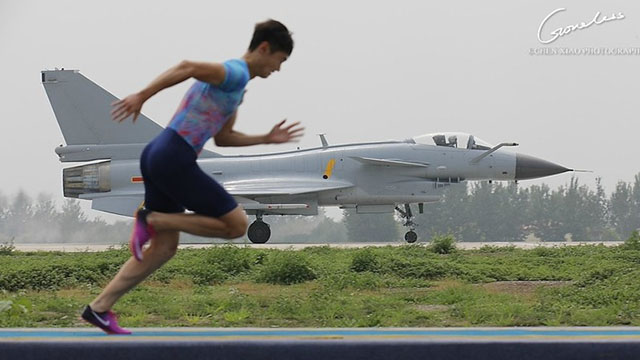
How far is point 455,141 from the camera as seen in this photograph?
24.3 m

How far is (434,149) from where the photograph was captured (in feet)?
79.4

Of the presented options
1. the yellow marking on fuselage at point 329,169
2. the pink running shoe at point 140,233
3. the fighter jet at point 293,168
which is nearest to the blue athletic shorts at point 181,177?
the pink running shoe at point 140,233

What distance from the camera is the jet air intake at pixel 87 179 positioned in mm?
24844

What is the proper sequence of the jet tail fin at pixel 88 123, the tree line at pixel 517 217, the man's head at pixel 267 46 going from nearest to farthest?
the man's head at pixel 267 46
the jet tail fin at pixel 88 123
the tree line at pixel 517 217

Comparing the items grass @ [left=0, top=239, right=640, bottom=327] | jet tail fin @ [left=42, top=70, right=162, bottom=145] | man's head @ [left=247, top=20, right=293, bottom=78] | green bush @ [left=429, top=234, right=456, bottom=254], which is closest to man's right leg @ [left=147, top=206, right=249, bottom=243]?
man's head @ [left=247, top=20, right=293, bottom=78]

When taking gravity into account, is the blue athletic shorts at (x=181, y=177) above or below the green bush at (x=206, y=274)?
above

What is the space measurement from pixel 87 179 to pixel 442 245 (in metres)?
10.4

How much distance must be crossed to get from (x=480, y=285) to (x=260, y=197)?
1218 centimetres

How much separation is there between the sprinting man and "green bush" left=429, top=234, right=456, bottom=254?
47.4 ft

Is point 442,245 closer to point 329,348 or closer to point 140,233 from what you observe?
point 140,233

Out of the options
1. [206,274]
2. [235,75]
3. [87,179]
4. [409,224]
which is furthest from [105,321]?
[87,179]

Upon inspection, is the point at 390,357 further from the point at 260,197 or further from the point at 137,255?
the point at 260,197

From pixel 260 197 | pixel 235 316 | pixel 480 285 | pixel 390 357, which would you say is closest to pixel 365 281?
pixel 480 285

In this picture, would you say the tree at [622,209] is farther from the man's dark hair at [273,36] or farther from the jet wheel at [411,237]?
the man's dark hair at [273,36]
